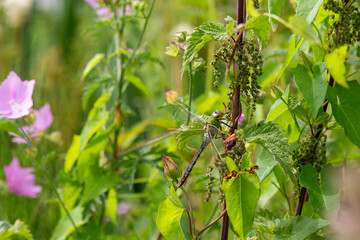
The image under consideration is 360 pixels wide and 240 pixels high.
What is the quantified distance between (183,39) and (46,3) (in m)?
1.70

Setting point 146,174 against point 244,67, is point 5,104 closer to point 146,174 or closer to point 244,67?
point 244,67

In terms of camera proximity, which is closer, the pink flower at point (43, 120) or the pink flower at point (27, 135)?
the pink flower at point (27, 135)

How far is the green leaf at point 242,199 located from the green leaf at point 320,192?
76mm

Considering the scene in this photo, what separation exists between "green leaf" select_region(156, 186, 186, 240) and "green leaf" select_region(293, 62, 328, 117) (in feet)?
0.52

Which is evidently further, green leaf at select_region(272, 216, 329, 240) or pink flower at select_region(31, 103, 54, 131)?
pink flower at select_region(31, 103, 54, 131)

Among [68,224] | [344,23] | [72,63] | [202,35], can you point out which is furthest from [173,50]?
[72,63]

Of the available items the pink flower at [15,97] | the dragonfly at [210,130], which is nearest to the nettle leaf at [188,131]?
the dragonfly at [210,130]

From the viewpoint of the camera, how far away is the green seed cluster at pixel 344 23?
458 mm

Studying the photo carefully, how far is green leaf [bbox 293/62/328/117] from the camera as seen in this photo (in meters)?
0.44

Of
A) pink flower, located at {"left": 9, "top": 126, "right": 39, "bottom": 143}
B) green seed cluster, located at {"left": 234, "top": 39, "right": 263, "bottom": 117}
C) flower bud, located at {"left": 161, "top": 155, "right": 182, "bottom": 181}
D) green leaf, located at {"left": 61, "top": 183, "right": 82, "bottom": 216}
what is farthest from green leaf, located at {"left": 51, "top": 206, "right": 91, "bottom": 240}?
green seed cluster, located at {"left": 234, "top": 39, "right": 263, "bottom": 117}

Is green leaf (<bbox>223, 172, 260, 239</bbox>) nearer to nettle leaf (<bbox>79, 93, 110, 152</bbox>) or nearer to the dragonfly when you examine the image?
the dragonfly

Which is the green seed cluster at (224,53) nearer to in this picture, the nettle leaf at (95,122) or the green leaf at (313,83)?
the green leaf at (313,83)

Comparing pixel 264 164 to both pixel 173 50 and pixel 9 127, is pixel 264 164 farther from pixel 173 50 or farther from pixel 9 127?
pixel 9 127

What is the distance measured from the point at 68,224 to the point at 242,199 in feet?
1.39
